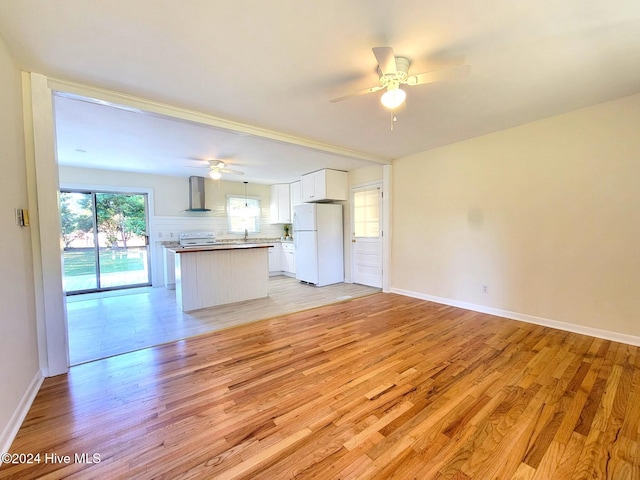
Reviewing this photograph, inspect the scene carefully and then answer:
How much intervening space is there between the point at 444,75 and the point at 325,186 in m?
3.52

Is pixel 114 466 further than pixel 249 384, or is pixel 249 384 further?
pixel 249 384

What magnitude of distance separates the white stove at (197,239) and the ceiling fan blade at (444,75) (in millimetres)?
Answer: 5197

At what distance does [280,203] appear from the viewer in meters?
6.72

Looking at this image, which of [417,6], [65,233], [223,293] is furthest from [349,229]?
[65,233]

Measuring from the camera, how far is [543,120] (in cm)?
300

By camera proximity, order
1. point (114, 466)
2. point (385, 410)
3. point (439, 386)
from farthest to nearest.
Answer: point (439, 386), point (385, 410), point (114, 466)

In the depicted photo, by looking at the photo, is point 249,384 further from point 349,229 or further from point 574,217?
point 349,229

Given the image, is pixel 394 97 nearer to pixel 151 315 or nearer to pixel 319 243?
pixel 319 243

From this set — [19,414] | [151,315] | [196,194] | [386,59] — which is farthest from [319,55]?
[196,194]

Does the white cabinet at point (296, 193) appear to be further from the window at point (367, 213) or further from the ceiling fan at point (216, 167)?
the ceiling fan at point (216, 167)

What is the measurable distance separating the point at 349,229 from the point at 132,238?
454 cm

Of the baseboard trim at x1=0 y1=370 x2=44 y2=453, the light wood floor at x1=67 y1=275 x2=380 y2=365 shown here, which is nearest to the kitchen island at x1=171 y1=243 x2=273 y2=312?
the light wood floor at x1=67 y1=275 x2=380 y2=365

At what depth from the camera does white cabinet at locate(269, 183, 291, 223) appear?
260 inches

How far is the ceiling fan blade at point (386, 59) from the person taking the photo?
1.56 metres
